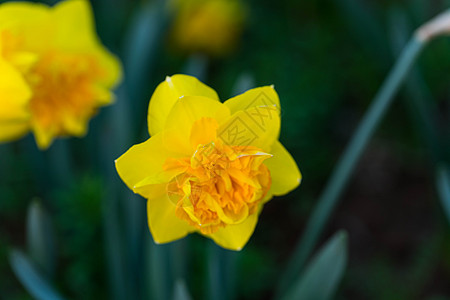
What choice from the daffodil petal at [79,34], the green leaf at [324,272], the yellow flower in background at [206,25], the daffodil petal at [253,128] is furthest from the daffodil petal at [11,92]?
the yellow flower in background at [206,25]

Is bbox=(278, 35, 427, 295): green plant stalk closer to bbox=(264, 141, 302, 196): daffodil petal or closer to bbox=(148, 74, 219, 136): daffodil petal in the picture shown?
bbox=(264, 141, 302, 196): daffodil petal

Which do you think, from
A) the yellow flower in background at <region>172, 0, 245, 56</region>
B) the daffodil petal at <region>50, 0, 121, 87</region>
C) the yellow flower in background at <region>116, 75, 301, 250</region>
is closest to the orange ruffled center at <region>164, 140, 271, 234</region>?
the yellow flower in background at <region>116, 75, 301, 250</region>

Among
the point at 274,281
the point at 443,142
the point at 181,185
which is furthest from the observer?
the point at 274,281

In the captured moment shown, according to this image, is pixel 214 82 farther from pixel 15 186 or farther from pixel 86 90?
pixel 86 90

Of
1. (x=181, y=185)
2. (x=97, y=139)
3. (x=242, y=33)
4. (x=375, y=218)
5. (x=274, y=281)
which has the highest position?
(x=181, y=185)

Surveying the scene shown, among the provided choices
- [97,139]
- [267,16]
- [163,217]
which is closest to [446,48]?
[267,16]

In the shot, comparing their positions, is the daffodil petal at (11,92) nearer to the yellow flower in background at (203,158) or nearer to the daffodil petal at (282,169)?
the yellow flower in background at (203,158)

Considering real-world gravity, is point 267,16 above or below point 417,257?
above
